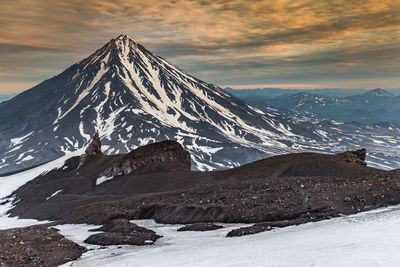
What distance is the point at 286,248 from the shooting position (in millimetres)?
18562

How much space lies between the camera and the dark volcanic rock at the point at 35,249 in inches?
893

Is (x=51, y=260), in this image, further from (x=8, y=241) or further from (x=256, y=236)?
(x=256, y=236)

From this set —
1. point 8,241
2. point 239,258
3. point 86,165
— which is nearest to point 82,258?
point 8,241

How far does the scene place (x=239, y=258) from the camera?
1841 cm

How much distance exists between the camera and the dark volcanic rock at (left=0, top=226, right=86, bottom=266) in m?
22.7

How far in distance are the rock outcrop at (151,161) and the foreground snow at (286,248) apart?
65.1 meters

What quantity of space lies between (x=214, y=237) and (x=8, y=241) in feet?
48.4

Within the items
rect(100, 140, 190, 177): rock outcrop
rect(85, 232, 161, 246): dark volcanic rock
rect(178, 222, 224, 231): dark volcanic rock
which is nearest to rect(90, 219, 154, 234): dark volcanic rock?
rect(85, 232, 161, 246): dark volcanic rock

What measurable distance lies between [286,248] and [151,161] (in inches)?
3111

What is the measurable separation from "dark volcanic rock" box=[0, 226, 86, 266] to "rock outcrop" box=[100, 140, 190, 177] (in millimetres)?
63605

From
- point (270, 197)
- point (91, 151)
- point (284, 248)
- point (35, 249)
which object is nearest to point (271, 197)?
point (270, 197)

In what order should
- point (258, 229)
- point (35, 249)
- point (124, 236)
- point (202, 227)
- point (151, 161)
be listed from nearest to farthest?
point (35, 249), point (258, 229), point (124, 236), point (202, 227), point (151, 161)

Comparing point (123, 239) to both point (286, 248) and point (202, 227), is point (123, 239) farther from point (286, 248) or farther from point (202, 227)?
point (286, 248)

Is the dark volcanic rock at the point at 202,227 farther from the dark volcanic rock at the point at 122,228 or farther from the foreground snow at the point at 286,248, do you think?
the dark volcanic rock at the point at 122,228
